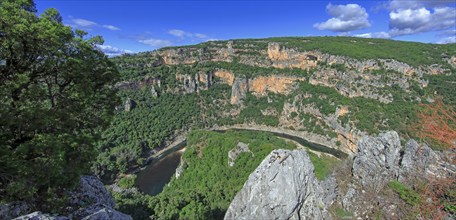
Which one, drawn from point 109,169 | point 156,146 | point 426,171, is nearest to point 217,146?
point 109,169

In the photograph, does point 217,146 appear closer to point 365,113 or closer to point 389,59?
point 365,113

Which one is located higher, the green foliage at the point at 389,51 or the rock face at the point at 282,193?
the green foliage at the point at 389,51

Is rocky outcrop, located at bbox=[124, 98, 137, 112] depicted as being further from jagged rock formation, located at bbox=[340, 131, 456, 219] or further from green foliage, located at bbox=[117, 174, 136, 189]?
jagged rock formation, located at bbox=[340, 131, 456, 219]

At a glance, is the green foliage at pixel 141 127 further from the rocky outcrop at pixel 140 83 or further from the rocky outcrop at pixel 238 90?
the rocky outcrop at pixel 238 90

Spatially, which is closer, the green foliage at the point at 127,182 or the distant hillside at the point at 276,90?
the green foliage at the point at 127,182

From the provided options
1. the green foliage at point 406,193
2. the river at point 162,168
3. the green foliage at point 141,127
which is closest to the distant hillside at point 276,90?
the green foliage at point 141,127

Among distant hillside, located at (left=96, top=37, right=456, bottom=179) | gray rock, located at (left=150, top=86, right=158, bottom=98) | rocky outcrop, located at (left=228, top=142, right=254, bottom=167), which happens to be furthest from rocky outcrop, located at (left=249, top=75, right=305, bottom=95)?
rocky outcrop, located at (left=228, top=142, right=254, bottom=167)

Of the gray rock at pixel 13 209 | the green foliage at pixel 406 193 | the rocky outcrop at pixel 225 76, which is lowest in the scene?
the rocky outcrop at pixel 225 76

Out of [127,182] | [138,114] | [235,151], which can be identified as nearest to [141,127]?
[138,114]
